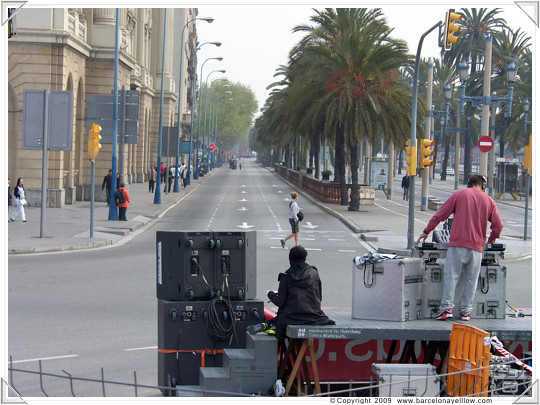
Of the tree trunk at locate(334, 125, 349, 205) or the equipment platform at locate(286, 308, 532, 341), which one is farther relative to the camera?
the tree trunk at locate(334, 125, 349, 205)

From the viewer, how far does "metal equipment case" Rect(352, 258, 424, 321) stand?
7.58 meters

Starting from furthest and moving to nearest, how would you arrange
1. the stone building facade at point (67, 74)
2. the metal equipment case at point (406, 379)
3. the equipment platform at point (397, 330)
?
the stone building facade at point (67, 74), the equipment platform at point (397, 330), the metal equipment case at point (406, 379)

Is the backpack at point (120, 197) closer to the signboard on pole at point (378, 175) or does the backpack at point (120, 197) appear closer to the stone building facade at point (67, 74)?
the stone building facade at point (67, 74)

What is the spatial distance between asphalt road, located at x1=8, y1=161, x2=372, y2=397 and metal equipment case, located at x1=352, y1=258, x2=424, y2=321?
8.79ft

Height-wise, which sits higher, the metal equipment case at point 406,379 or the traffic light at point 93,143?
the traffic light at point 93,143

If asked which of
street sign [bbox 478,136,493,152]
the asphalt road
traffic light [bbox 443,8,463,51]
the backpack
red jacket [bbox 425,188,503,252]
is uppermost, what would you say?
traffic light [bbox 443,8,463,51]

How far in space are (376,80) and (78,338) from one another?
31.3 meters

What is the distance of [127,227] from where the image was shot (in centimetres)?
3000

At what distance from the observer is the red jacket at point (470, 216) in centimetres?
773

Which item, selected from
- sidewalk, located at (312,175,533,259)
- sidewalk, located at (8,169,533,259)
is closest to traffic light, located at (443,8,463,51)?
sidewalk, located at (312,175,533,259)

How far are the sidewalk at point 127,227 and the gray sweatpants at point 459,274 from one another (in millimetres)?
9209

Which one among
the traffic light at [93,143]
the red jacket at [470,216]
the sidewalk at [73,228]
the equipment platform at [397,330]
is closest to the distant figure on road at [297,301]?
the equipment platform at [397,330]

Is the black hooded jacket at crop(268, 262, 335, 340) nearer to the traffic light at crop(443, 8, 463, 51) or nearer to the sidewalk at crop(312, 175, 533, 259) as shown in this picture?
the sidewalk at crop(312, 175, 533, 259)

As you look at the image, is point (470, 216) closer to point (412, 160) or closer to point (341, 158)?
point (412, 160)
